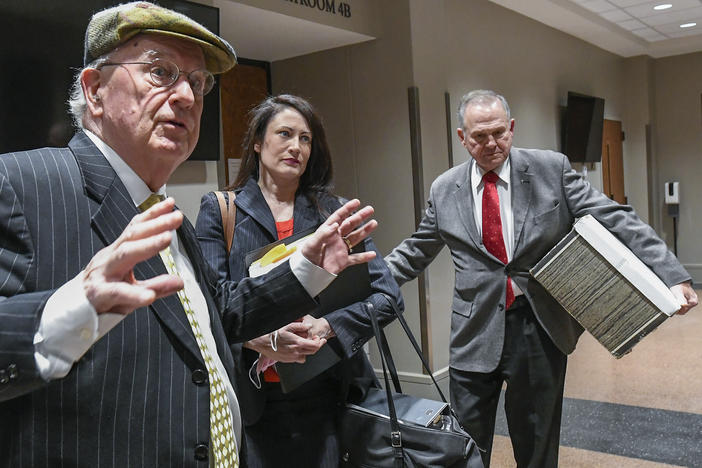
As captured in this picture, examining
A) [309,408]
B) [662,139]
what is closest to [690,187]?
[662,139]

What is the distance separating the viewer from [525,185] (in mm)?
2451

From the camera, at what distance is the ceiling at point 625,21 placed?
6685 mm

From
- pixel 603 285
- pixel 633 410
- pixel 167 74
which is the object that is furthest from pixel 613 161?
pixel 167 74

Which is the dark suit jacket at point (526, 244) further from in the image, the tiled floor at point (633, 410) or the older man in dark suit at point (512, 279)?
the tiled floor at point (633, 410)

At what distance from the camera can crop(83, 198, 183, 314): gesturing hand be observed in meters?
0.79

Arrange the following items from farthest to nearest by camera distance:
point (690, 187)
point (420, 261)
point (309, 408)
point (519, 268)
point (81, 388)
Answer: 1. point (690, 187)
2. point (420, 261)
3. point (519, 268)
4. point (309, 408)
5. point (81, 388)

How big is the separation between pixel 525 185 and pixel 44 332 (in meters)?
1.98

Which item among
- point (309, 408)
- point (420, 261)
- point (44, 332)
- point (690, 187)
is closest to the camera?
point (44, 332)

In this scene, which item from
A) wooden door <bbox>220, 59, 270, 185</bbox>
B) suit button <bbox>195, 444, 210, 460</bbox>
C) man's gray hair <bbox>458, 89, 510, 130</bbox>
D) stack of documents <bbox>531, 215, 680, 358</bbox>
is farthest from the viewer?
wooden door <bbox>220, 59, 270, 185</bbox>

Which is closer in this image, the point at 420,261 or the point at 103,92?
the point at 103,92

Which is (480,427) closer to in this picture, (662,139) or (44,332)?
(44,332)

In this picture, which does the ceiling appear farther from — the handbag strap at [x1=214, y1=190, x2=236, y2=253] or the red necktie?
the handbag strap at [x1=214, y1=190, x2=236, y2=253]

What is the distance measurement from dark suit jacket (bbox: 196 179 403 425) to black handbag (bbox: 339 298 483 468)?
9 centimetres

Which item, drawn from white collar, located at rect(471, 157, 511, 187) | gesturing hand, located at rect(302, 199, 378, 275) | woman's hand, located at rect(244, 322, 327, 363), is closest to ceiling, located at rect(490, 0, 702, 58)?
white collar, located at rect(471, 157, 511, 187)
